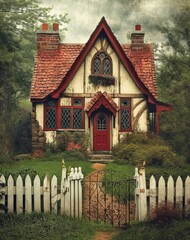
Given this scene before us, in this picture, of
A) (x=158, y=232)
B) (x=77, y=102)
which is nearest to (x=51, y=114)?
(x=77, y=102)

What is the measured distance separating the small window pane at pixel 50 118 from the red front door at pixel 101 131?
245 centimetres

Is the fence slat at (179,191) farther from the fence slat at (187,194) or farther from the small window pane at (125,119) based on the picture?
the small window pane at (125,119)

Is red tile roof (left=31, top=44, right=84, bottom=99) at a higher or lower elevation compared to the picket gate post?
higher

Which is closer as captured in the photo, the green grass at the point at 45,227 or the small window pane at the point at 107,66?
the green grass at the point at 45,227

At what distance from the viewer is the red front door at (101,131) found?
71.3 feet

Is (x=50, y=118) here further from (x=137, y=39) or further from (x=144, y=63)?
(x=137, y=39)

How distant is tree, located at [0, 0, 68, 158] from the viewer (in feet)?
60.6

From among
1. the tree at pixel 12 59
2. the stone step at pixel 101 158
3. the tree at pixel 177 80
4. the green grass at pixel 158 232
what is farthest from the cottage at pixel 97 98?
the green grass at pixel 158 232

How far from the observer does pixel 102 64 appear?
71.8 ft

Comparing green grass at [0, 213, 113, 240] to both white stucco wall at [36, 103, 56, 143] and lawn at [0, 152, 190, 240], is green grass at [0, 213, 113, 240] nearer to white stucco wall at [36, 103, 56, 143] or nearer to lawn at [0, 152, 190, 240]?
lawn at [0, 152, 190, 240]

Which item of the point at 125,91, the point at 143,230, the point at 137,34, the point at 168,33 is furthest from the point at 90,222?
the point at 168,33

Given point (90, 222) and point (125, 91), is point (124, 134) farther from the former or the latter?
point (90, 222)

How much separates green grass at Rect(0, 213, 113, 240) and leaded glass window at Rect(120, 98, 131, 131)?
13.6 m

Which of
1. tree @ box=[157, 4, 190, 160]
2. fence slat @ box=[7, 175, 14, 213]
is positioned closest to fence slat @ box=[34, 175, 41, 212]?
fence slat @ box=[7, 175, 14, 213]
